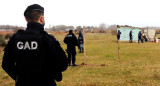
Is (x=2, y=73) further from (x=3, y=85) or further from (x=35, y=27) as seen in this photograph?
(x=35, y=27)

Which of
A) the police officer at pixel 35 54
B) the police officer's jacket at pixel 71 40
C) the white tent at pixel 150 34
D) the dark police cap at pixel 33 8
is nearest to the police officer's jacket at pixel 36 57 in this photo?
the police officer at pixel 35 54

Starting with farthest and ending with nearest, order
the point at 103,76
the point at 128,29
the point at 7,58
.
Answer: the point at 128,29 < the point at 103,76 < the point at 7,58

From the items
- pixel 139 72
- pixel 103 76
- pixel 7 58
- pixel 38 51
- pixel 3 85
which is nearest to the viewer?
pixel 38 51

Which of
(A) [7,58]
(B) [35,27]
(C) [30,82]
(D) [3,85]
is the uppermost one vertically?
(B) [35,27]

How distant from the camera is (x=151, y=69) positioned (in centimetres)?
1074

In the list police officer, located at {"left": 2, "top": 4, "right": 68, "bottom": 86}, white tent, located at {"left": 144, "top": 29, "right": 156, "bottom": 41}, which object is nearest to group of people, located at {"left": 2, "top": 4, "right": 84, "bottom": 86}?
police officer, located at {"left": 2, "top": 4, "right": 68, "bottom": 86}

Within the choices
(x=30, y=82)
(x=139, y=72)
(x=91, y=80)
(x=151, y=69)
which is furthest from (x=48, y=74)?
(x=151, y=69)

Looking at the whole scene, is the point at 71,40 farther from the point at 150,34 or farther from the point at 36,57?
the point at 150,34

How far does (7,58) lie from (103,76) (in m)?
6.81

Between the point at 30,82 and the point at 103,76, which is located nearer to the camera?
the point at 30,82

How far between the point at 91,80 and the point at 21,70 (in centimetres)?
607

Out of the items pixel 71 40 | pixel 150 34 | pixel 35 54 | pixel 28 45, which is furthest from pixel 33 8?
pixel 150 34

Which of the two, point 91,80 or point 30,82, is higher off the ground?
point 30,82

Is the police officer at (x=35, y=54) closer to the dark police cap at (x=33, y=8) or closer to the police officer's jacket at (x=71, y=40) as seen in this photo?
the dark police cap at (x=33, y=8)
